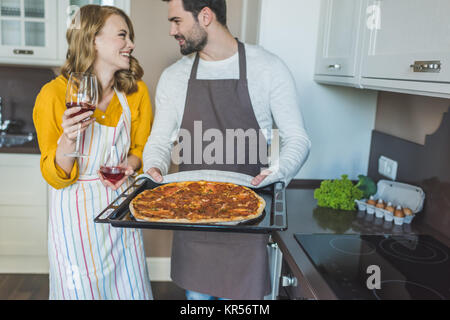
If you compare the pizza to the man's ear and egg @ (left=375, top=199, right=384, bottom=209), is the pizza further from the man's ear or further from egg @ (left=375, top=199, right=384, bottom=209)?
the man's ear

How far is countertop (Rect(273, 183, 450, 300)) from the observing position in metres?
1.17

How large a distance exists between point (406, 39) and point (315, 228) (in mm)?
722

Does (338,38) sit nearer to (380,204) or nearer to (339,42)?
(339,42)

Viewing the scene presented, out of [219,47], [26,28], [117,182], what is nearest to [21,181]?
[26,28]

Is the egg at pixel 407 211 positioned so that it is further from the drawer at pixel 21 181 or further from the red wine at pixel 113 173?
the drawer at pixel 21 181

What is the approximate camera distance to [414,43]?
1236 mm

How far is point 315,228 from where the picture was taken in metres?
1.53

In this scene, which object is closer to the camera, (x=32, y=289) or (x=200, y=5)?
(x=200, y=5)

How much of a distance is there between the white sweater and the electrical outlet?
0.50 metres

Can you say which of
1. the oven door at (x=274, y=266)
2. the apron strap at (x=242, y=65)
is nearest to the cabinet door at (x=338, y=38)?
the apron strap at (x=242, y=65)

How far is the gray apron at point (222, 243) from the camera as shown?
1619mm

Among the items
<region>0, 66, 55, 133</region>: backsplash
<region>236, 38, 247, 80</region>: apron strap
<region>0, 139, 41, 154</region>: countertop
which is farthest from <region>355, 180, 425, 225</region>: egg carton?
<region>0, 66, 55, 133</region>: backsplash

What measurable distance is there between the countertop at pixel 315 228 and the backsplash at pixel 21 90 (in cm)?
234
